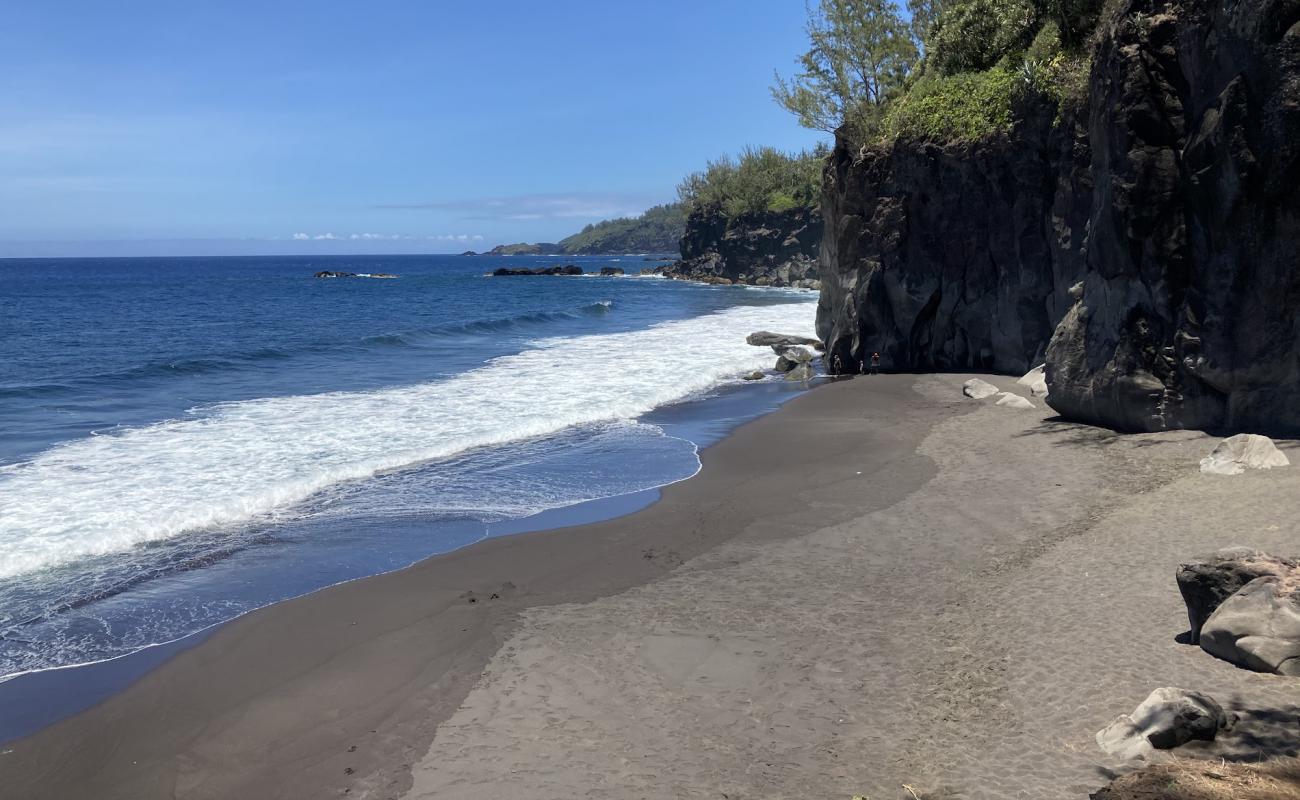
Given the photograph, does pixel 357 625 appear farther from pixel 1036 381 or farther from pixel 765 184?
pixel 765 184

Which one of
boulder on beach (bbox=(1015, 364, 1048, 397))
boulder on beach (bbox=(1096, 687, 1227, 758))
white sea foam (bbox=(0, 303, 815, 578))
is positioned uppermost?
boulder on beach (bbox=(1015, 364, 1048, 397))

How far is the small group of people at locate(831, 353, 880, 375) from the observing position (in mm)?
29219

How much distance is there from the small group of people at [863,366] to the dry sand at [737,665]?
14487 millimetres

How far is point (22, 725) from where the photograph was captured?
351 inches

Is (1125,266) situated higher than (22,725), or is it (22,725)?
(1125,266)

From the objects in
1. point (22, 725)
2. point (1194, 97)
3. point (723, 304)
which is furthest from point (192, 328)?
point (1194, 97)

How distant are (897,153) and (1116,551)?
63.9 ft

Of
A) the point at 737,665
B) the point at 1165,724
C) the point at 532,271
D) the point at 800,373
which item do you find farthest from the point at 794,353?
the point at 532,271

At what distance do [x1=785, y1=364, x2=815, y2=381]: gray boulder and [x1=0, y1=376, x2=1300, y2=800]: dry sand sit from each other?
15.4 metres

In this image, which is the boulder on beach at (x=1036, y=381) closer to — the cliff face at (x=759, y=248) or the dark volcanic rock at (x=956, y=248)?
the dark volcanic rock at (x=956, y=248)

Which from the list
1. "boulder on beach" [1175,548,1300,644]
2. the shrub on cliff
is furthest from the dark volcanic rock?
"boulder on beach" [1175,548,1300,644]

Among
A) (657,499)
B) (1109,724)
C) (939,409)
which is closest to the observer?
(1109,724)

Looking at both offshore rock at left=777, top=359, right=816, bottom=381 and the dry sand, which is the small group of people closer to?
offshore rock at left=777, top=359, right=816, bottom=381

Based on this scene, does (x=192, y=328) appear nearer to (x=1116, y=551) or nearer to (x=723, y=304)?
(x=723, y=304)
